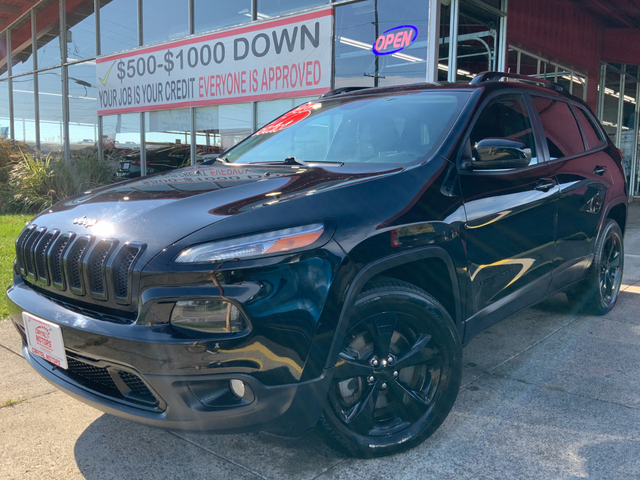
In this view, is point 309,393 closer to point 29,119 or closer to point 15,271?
point 15,271

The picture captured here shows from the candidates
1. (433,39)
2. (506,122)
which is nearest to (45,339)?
(506,122)

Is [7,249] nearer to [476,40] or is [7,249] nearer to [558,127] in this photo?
[558,127]

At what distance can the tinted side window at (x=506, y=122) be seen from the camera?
9.82 ft

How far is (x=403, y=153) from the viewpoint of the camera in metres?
2.83

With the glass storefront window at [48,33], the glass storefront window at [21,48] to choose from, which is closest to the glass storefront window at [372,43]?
the glass storefront window at [48,33]

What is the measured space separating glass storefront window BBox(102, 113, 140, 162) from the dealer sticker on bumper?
1128 cm

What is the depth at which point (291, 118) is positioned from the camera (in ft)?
12.3

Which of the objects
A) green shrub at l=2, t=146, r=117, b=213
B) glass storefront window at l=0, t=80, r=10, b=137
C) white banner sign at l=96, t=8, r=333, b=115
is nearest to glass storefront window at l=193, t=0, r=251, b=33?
white banner sign at l=96, t=8, r=333, b=115

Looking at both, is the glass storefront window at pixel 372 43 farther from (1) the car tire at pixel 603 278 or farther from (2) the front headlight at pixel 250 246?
(2) the front headlight at pixel 250 246

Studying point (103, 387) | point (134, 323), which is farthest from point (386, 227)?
point (103, 387)

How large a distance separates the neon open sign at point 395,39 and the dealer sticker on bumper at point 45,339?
7.33m

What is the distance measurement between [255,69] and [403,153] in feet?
26.0

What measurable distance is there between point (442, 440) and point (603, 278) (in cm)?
258

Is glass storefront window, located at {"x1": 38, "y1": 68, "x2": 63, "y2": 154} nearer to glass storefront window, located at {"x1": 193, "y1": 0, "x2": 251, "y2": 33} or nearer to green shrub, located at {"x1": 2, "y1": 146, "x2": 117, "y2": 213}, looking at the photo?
green shrub, located at {"x1": 2, "y1": 146, "x2": 117, "y2": 213}
